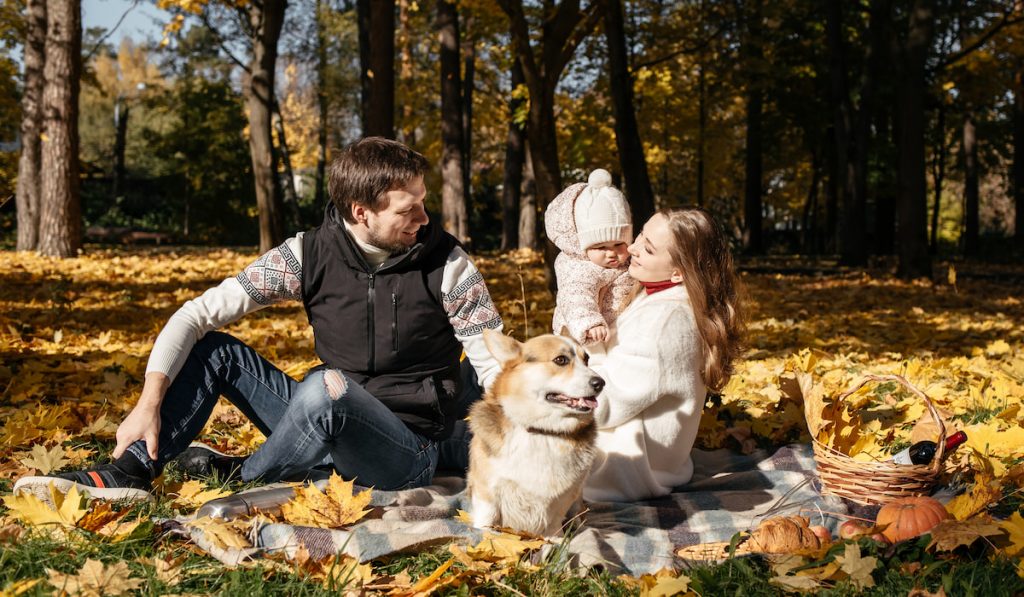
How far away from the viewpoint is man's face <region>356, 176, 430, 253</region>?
3412mm

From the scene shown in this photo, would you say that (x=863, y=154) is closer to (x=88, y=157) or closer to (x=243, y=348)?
(x=243, y=348)

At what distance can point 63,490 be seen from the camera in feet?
9.99

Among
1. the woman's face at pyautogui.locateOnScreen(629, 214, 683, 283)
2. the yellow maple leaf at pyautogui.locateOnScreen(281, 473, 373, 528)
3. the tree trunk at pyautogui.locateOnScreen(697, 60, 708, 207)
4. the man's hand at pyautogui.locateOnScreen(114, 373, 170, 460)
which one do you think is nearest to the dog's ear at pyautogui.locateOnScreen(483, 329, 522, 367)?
the yellow maple leaf at pyautogui.locateOnScreen(281, 473, 373, 528)

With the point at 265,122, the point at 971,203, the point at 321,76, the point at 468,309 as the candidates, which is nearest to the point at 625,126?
the point at 265,122

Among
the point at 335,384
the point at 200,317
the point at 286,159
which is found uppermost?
the point at 286,159

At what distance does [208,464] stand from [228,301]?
2.69 feet

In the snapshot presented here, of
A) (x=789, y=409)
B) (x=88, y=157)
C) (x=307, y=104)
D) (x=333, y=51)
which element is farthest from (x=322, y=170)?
(x=789, y=409)

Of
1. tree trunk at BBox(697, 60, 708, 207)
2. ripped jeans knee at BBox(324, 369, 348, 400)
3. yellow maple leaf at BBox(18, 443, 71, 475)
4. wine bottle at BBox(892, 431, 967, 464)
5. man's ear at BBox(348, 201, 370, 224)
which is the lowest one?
yellow maple leaf at BBox(18, 443, 71, 475)

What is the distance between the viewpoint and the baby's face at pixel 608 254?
396cm

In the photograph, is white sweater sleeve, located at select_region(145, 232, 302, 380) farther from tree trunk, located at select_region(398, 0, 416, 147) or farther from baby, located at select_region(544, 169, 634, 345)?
tree trunk, located at select_region(398, 0, 416, 147)

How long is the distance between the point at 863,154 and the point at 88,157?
52504 mm

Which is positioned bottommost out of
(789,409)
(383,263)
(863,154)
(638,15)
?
(789,409)

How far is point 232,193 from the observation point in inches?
1326

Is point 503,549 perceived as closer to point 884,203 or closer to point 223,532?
point 223,532
